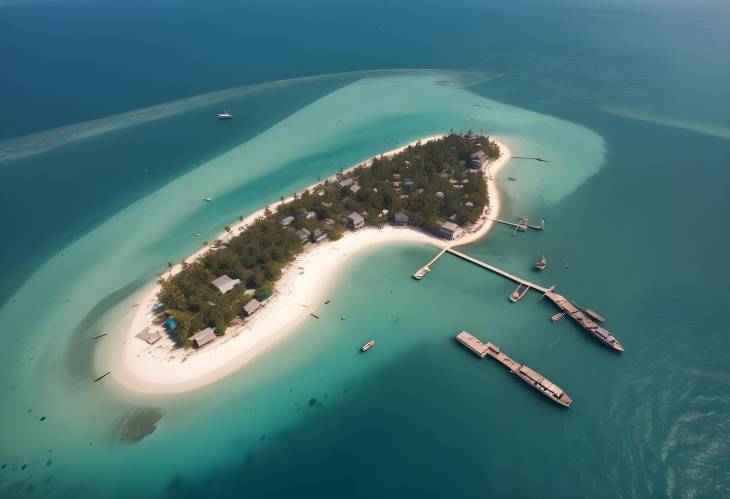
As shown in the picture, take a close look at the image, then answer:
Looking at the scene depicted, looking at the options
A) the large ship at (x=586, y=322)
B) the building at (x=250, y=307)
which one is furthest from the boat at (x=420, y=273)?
the building at (x=250, y=307)

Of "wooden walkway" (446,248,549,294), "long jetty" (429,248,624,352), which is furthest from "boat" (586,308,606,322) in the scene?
"wooden walkway" (446,248,549,294)

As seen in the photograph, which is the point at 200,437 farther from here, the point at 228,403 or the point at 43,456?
the point at 43,456

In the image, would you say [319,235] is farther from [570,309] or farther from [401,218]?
[570,309]

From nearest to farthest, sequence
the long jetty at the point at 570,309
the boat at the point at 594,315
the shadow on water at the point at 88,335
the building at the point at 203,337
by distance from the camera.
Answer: the long jetty at the point at 570,309 → the shadow on water at the point at 88,335 → the building at the point at 203,337 → the boat at the point at 594,315

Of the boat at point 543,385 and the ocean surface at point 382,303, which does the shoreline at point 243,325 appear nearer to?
the ocean surface at point 382,303

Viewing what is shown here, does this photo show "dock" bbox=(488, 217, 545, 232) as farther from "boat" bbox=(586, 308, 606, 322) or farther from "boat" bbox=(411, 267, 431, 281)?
"boat" bbox=(586, 308, 606, 322)

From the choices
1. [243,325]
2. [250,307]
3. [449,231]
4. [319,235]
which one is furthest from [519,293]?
[243,325]
